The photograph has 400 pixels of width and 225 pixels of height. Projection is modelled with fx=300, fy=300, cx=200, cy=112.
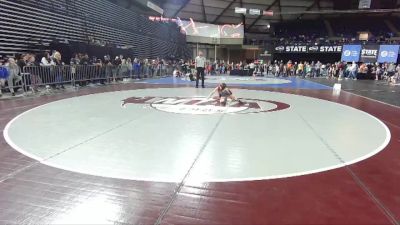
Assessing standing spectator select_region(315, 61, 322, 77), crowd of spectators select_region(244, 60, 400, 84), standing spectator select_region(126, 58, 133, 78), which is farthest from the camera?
standing spectator select_region(315, 61, 322, 77)

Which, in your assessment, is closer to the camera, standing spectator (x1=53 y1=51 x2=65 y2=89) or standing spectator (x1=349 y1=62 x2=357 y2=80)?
standing spectator (x1=53 y1=51 x2=65 y2=89)

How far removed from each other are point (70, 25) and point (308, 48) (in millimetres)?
23406

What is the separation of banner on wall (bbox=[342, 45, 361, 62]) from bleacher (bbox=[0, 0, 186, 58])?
1806cm

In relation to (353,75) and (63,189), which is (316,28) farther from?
(63,189)

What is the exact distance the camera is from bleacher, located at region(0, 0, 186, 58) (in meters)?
12.4

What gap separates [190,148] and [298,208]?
2.07m

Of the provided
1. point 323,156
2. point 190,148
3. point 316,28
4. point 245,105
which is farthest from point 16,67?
point 316,28

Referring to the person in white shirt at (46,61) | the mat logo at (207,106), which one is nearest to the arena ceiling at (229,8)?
the person in white shirt at (46,61)

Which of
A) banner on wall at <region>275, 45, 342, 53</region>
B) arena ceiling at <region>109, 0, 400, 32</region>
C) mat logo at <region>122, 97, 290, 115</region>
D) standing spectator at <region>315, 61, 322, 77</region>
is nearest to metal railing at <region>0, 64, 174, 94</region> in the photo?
mat logo at <region>122, 97, 290, 115</region>

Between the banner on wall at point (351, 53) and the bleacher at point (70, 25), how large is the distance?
18.1 m

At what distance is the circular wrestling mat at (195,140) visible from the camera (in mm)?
3703

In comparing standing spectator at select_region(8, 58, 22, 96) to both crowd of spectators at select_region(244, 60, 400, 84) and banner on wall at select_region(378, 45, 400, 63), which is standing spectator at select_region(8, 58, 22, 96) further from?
banner on wall at select_region(378, 45, 400, 63)

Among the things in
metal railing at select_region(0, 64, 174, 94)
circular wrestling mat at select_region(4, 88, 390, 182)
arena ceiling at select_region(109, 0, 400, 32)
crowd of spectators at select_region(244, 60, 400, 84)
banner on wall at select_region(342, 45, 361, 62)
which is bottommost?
circular wrestling mat at select_region(4, 88, 390, 182)

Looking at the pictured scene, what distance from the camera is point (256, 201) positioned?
2.87m
